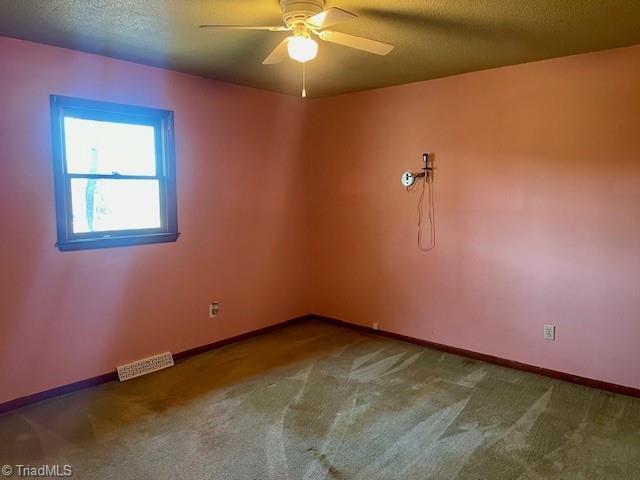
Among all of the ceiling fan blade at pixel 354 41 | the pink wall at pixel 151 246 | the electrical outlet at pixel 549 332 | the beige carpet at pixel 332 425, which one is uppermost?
the ceiling fan blade at pixel 354 41

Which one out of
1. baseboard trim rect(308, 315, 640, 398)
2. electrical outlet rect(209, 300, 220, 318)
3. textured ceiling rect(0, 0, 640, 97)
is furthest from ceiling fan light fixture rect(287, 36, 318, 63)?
baseboard trim rect(308, 315, 640, 398)

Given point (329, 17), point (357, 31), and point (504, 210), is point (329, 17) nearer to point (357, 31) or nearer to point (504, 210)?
point (357, 31)

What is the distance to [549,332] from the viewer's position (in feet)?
11.4

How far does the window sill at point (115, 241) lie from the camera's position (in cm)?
316

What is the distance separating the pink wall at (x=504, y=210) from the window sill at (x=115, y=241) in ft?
5.84

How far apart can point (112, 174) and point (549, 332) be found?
3.49 m

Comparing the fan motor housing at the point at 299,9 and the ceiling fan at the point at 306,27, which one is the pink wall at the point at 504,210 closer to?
the ceiling fan at the point at 306,27

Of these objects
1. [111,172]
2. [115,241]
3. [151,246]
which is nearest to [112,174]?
[111,172]

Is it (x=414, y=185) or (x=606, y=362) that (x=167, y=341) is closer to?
(x=414, y=185)

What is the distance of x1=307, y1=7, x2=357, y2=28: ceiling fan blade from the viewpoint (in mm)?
2008

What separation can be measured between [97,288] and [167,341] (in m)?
0.75

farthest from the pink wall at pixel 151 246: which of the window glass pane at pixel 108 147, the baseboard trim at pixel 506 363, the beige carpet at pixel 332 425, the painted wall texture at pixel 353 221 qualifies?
the baseboard trim at pixel 506 363

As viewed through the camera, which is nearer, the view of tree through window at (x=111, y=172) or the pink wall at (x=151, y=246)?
the pink wall at (x=151, y=246)

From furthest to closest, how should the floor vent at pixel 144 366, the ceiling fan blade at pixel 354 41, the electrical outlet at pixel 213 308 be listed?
the electrical outlet at pixel 213 308
the floor vent at pixel 144 366
the ceiling fan blade at pixel 354 41
